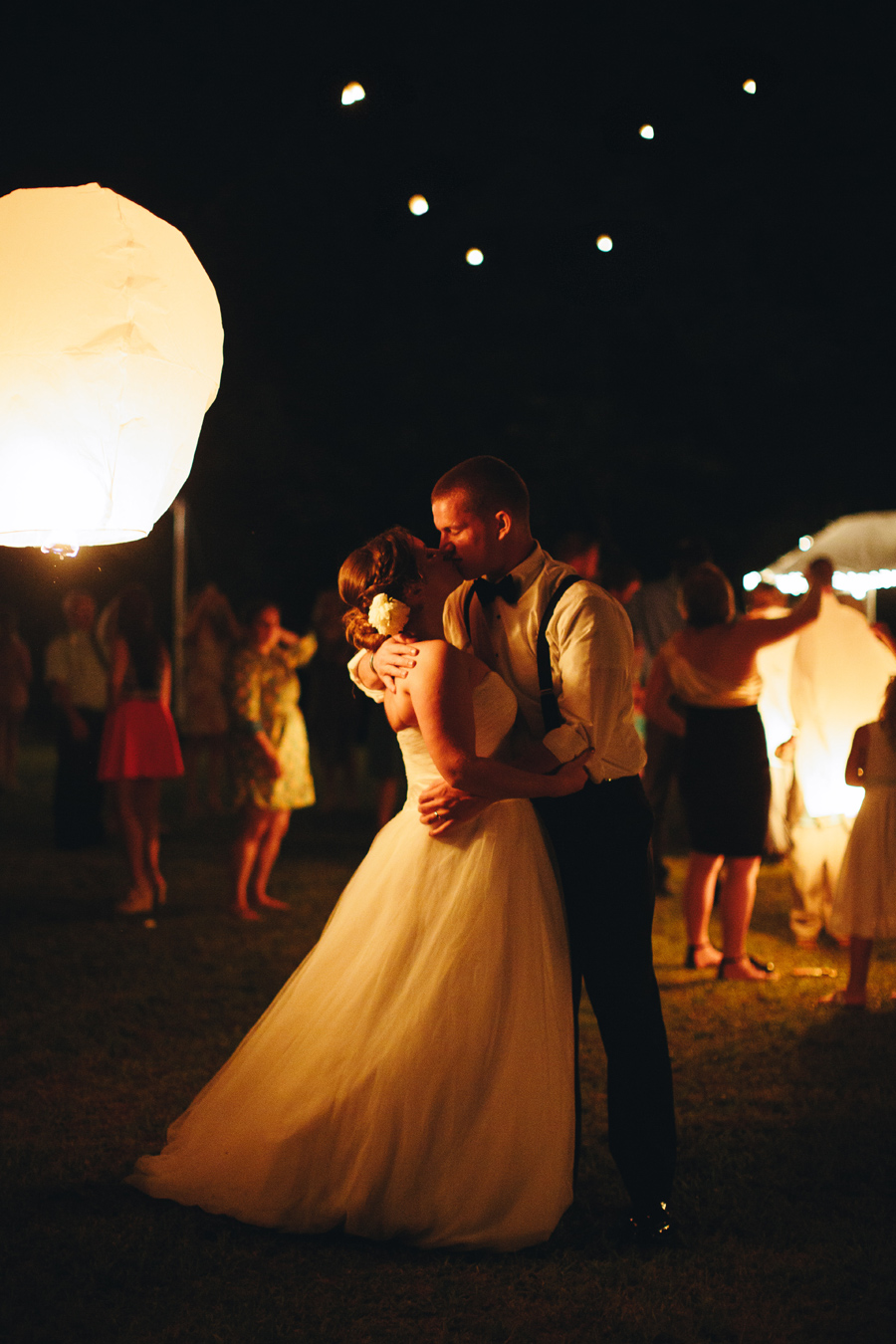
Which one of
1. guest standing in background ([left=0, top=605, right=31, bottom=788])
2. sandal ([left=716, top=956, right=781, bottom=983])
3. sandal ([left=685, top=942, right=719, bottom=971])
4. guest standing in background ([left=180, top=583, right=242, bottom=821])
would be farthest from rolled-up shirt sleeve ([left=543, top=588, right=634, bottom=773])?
guest standing in background ([left=0, top=605, right=31, bottom=788])

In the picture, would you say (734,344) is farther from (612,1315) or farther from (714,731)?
(612,1315)

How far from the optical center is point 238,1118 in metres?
3.37

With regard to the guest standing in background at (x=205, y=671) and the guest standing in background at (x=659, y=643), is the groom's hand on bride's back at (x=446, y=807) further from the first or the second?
the guest standing in background at (x=205, y=671)

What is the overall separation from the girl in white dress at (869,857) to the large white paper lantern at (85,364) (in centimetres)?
358

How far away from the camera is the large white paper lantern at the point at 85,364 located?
276 cm

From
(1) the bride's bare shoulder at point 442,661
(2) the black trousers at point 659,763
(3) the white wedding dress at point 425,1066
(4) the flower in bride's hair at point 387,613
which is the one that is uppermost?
(4) the flower in bride's hair at point 387,613

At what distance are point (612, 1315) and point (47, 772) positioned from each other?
43.7 ft

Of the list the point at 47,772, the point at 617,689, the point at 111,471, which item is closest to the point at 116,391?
the point at 111,471

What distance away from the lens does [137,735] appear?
7266mm

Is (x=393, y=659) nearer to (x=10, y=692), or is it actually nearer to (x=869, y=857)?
(x=869, y=857)

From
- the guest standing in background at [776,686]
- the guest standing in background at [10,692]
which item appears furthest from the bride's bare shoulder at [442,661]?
the guest standing in background at [10,692]

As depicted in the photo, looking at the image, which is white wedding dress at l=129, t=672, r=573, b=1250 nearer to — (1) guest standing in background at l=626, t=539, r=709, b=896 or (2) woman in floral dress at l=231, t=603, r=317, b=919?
(1) guest standing in background at l=626, t=539, r=709, b=896

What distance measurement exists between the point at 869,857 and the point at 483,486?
310cm

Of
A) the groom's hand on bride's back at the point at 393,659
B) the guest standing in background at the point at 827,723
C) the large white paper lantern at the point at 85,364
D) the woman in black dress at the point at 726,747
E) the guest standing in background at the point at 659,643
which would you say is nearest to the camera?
the large white paper lantern at the point at 85,364
